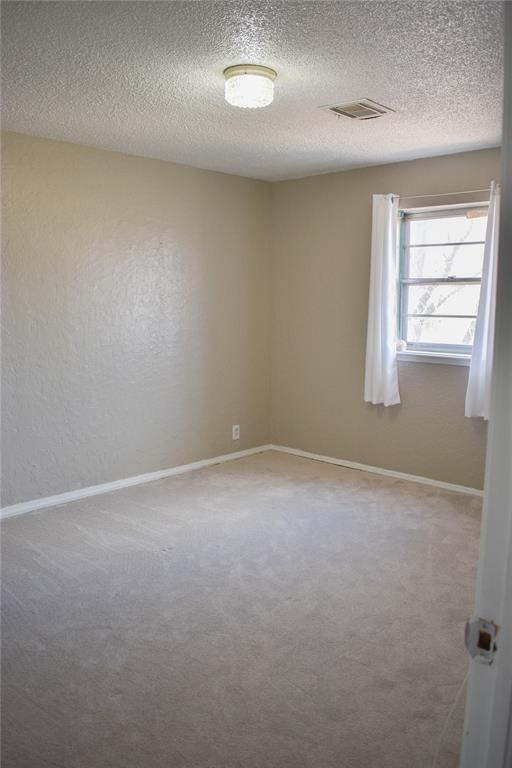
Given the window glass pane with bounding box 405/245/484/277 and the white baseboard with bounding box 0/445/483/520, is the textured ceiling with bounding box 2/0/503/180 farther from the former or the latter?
the white baseboard with bounding box 0/445/483/520

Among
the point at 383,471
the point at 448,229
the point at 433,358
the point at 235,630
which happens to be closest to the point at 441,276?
the point at 448,229

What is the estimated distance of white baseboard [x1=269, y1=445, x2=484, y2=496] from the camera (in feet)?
15.2

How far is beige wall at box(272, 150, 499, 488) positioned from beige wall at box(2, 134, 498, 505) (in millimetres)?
12

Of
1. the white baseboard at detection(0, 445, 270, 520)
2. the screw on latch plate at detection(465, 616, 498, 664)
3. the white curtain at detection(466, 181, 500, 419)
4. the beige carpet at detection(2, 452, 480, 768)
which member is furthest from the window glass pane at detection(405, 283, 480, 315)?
the screw on latch plate at detection(465, 616, 498, 664)

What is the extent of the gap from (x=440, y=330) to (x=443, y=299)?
0.23m

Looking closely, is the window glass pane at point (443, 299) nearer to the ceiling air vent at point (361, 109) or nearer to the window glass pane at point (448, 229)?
the window glass pane at point (448, 229)

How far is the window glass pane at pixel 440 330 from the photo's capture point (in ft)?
15.3

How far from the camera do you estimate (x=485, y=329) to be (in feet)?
13.9

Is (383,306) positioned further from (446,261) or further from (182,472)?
(182,472)

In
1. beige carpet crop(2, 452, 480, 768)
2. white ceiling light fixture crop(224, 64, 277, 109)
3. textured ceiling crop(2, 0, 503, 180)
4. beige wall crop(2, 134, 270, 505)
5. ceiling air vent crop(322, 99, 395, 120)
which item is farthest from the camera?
beige wall crop(2, 134, 270, 505)

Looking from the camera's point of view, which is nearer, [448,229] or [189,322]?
[448,229]

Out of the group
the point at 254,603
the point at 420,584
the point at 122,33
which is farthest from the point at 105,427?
the point at 122,33

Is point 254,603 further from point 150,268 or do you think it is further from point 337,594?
point 150,268

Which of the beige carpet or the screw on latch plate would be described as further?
the beige carpet
